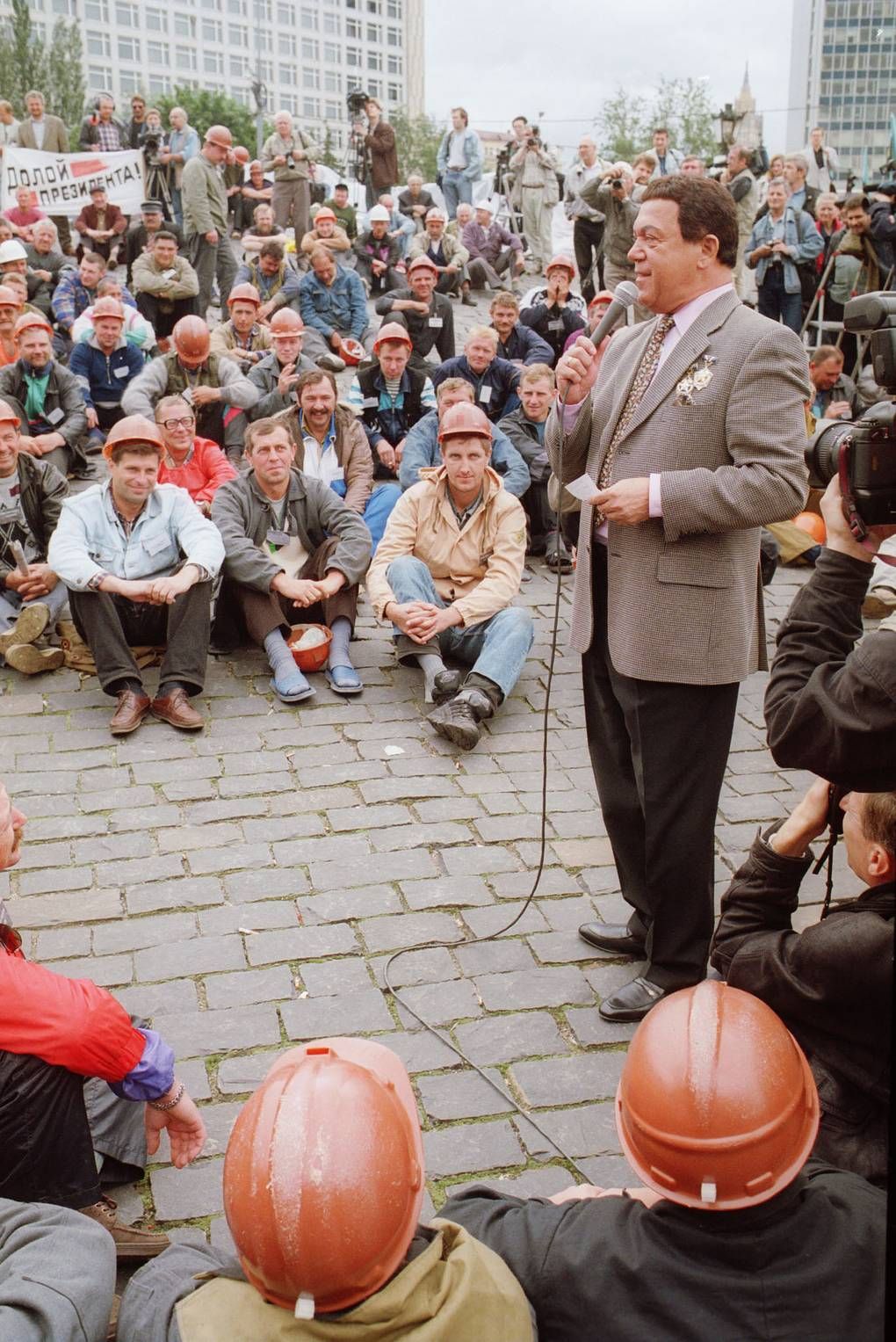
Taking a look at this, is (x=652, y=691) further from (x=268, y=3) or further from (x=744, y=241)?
(x=268, y=3)

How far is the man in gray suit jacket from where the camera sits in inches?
131

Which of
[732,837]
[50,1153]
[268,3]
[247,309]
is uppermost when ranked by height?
[268,3]

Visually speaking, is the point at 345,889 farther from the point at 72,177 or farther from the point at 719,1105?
the point at 72,177

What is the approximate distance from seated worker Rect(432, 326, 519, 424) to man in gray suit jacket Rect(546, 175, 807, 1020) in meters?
6.50

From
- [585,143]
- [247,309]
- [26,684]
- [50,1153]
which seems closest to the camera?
[50,1153]

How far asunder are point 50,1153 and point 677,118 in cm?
5697

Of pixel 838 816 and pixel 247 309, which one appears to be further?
pixel 247 309

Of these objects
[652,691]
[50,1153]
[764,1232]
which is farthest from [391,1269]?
[652,691]

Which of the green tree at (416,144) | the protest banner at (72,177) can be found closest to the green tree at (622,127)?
the green tree at (416,144)

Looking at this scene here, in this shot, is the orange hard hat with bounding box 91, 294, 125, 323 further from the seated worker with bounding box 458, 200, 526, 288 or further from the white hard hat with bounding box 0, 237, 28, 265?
the seated worker with bounding box 458, 200, 526, 288

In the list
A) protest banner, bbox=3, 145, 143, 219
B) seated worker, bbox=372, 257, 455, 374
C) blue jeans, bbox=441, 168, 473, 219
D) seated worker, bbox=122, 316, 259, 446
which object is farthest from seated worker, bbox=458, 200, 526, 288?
seated worker, bbox=122, 316, 259, 446

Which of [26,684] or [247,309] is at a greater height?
[247,309]

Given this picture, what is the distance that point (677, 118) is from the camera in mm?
53281

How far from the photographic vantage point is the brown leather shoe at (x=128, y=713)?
19.4 ft
